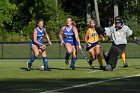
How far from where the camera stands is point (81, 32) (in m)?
64.1

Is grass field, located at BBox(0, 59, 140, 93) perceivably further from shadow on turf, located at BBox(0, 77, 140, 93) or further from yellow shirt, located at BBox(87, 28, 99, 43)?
yellow shirt, located at BBox(87, 28, 99, 43)

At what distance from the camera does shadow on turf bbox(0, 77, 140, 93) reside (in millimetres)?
13016

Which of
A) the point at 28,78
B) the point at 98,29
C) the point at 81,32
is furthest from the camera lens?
the point at 81,32

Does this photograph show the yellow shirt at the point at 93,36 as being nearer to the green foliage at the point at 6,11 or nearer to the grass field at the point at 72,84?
the grass field at the point at 72,84

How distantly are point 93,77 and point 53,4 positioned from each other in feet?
165

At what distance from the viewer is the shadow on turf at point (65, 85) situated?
42.7 feet

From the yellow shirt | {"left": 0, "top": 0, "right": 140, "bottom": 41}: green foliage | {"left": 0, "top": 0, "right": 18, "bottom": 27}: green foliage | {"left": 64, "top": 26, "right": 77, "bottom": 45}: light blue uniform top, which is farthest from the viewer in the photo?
{"left": 0, "top": 0, "right": 18, "bottom": 27}: green foliage

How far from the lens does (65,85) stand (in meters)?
14.2

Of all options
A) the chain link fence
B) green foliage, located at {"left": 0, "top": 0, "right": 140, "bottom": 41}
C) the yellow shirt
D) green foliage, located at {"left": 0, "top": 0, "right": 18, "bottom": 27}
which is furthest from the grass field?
green foliage, located at {"left": 0, "top": 0, "right": 18, "bottom": 27}

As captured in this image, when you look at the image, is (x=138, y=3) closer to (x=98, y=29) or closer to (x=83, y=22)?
(x=83, y=22)

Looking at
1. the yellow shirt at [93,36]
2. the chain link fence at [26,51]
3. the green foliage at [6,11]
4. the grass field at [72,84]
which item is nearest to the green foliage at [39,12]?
the green foliage at [6,11]

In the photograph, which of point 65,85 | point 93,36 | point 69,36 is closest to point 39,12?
point 93,36

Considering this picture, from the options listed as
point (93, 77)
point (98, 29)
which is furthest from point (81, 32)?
point (93, 77)

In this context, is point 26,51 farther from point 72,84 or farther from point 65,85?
point 65,85
